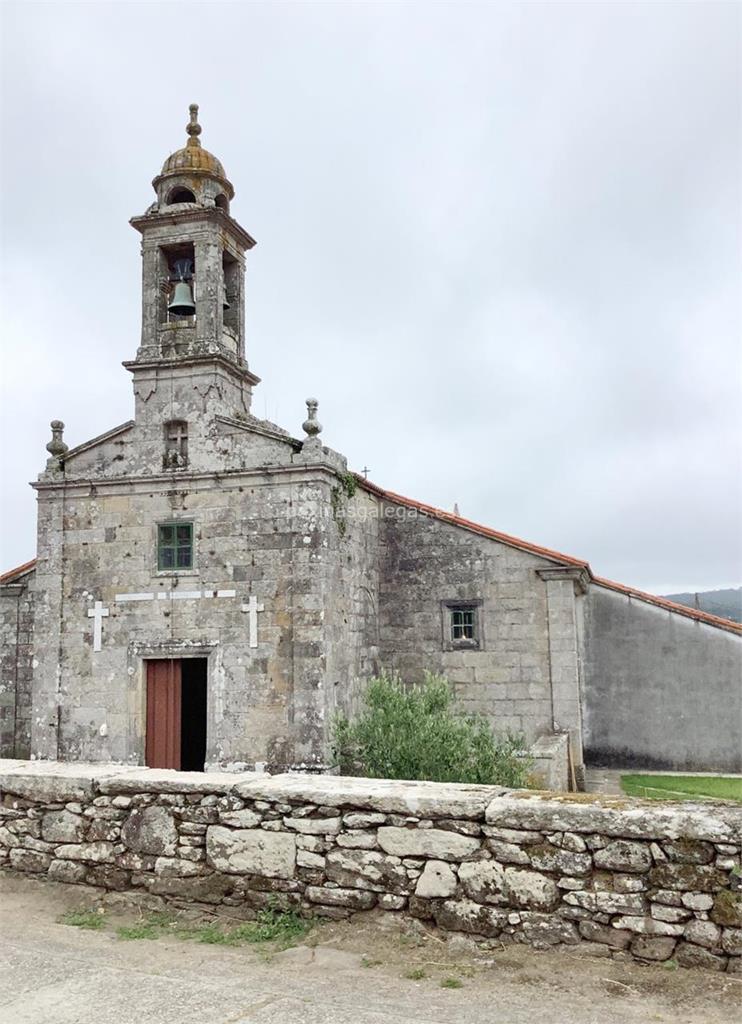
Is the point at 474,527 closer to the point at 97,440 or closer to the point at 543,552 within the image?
the point at 543,552

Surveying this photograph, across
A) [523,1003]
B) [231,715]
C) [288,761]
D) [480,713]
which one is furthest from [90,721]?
[523,1003]

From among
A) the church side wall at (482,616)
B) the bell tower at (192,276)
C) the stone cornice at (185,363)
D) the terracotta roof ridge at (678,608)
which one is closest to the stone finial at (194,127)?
the bell tower at (192,276)

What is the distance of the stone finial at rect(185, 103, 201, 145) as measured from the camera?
55.4ft

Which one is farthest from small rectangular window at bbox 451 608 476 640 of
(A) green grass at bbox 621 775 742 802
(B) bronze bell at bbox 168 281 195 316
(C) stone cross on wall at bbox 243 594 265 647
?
(B) bronze bell at bbox 168 281 195 316

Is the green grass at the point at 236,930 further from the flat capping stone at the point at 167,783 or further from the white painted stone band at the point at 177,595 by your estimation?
the white painted stone band at the point at 177,595

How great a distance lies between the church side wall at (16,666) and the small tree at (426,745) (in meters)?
7.58

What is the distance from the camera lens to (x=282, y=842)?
5.78 metres

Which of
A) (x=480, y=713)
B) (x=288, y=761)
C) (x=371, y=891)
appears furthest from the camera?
(x=480, y=713)

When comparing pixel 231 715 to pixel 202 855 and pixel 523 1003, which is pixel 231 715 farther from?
pixel 523 1003

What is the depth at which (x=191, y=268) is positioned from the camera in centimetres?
1638

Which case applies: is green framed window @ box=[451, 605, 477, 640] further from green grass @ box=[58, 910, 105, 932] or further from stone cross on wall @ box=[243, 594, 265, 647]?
green grass @ box=[58, 910, 105, 932]

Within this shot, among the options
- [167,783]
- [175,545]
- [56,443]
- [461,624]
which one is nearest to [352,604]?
[461,624]

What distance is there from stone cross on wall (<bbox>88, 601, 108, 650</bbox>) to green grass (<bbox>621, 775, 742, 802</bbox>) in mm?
9392

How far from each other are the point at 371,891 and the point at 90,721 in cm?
1078
